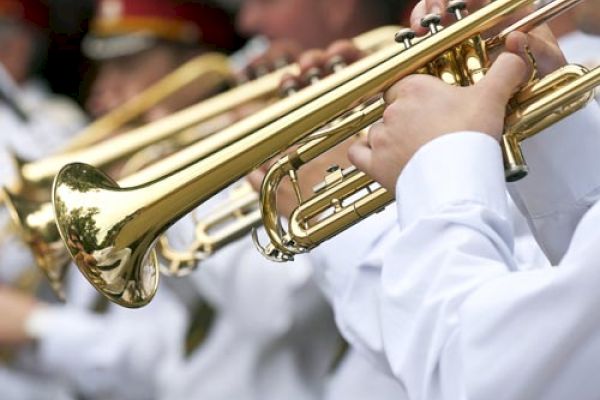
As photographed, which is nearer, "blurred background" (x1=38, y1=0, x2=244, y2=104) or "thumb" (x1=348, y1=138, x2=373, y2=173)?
"thumb" (x1=348, y1=138, x2=373, y2=173)

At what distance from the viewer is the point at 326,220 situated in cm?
203

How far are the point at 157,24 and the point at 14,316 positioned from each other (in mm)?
946

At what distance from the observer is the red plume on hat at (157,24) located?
417cm

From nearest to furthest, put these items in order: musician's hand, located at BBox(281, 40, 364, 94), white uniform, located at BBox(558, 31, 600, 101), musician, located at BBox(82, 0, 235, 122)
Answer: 1. white uniform, located at BBox(558, 31, 600, 101)
2. musician's hand, located at BBox(281, 40, 364, 94)
3. musician, located at BBox(82, 0, 235, 122)

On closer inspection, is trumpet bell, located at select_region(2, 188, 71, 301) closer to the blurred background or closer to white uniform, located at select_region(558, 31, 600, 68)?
white uniform, located at select_region(558, 31, 600, 68)

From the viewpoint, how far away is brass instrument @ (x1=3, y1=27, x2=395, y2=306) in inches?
88.8

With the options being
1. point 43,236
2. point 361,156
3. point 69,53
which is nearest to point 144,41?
point 43,236

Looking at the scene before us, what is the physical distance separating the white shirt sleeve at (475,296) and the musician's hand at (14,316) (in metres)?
2.13

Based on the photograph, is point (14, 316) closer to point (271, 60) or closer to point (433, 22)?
point (271, 60)

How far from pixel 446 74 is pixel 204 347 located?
1.61 m

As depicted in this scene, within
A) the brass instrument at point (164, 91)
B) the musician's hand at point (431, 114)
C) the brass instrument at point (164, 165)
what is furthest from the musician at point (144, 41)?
the musician's hand at point (431, 114)

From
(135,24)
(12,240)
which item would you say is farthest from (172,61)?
(12,240)

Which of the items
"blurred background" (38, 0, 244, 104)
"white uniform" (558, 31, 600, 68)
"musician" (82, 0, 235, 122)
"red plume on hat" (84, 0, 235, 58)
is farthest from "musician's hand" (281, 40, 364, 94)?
"blurred background" (38, 0, 244, 104)

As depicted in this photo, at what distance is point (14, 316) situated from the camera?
3809 mm
